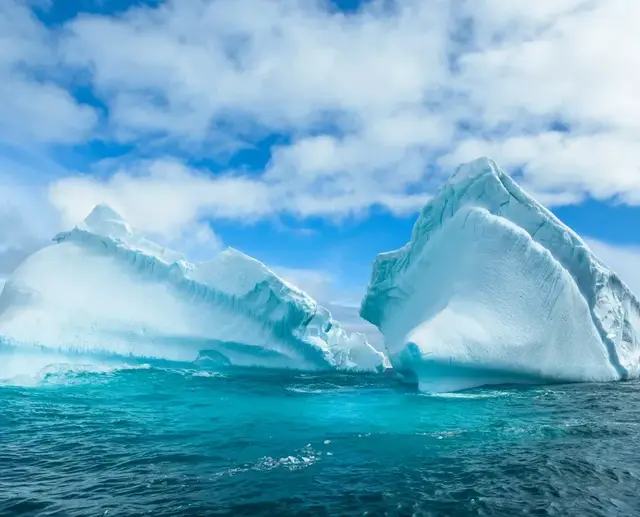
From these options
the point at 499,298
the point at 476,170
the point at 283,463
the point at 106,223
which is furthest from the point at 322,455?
the point at 106,223

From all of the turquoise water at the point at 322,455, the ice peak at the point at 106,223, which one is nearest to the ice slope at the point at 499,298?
the turquoise water at the point at 322,455

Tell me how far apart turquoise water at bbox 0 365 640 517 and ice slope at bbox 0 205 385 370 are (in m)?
6.10

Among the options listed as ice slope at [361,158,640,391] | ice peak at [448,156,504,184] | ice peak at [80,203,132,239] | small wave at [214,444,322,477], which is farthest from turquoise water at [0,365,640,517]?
ice peak at [80,203,132,239]

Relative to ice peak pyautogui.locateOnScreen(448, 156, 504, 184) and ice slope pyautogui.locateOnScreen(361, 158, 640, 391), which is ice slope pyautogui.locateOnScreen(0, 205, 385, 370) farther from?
ice peak pyautogui.locateOnScreen(448, 156, 504, 184)

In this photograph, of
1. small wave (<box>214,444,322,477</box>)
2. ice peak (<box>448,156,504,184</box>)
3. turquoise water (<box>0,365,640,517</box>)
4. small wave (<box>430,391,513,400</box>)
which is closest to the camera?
turquoise water (<box>0,365,640,517</box>)

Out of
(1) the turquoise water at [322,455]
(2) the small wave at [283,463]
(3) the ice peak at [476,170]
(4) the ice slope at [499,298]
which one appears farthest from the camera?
(3) the ice peak at [476,170]

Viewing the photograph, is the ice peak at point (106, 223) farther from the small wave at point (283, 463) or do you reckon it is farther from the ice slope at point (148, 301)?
the small wave at point (283, 463)

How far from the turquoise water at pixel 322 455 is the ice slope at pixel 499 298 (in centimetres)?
136

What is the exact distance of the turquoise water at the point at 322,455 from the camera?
6293 mm

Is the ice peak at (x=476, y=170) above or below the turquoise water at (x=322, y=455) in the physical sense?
above

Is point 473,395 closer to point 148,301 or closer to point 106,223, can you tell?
point 148,301

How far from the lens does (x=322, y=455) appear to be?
854cm

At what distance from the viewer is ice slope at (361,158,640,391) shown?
52.2 ft

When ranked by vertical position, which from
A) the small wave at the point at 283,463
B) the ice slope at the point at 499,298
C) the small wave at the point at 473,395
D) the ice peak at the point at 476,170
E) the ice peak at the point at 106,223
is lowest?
the small wave at the point at 283,463
